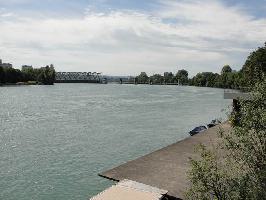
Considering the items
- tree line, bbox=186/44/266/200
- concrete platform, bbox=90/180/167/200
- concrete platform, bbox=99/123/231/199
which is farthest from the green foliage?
concrete platform, bbox=99/123/231/199

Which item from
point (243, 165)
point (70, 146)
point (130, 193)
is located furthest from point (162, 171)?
point (70, 146)

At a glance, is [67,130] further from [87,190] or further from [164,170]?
[164,170]

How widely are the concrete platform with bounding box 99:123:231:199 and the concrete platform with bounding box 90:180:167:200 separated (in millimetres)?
3465

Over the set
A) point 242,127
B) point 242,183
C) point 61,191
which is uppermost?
point 242,127

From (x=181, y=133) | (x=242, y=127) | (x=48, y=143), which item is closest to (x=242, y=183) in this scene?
(x=242, y=127)

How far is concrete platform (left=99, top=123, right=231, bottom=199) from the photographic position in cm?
2880

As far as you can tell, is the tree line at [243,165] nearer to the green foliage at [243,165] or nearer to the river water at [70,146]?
the green foliage at [243,165]

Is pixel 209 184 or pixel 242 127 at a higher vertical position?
pixel 242 127

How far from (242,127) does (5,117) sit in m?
79.5

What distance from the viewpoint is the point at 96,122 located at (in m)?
85.0

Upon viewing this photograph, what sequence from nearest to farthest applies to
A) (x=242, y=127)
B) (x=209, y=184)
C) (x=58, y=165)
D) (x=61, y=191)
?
(x=209, y=184) < (x=242, y=127) < (x=61, y=191) < (x=58, y=165)

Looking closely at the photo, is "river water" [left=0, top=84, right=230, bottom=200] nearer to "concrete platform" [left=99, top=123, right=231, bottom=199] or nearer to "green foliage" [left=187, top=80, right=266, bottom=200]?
"concrete platform" [left=99, top=123, right=231, bottom=199]

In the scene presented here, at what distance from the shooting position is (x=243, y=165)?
69.2ft

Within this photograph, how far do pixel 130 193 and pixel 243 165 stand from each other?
6.82 m
